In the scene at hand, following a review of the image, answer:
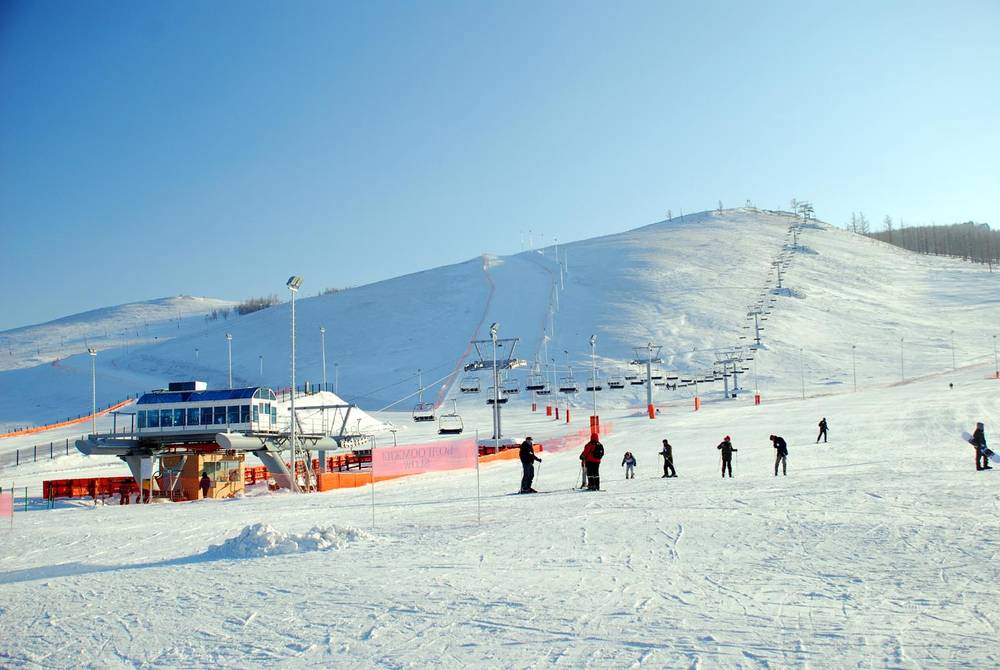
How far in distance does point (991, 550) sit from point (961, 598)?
2.45m

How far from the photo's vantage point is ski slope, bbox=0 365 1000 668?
24.2ft

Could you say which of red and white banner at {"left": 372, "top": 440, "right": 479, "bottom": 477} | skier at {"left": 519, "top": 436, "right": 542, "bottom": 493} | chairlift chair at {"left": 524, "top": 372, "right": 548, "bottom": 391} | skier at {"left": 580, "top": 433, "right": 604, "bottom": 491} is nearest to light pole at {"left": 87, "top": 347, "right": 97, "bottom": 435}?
red and white banner at {"left": 372, "top": 440, "right": 479, "bottom": 477}

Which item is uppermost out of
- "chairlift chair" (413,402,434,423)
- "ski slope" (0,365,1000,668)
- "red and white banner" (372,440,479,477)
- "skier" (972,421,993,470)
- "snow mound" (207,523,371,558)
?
"chairlift chair" (413,402,434,423)

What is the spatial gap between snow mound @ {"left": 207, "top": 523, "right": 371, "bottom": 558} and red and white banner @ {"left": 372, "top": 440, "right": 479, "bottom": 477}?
3.10 metres

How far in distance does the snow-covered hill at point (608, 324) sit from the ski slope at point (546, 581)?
4645 cm

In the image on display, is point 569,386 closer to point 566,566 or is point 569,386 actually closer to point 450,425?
point 450,425

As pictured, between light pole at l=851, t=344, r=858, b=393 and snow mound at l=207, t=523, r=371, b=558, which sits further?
light pole at l=851, t=344, r=858, b=393

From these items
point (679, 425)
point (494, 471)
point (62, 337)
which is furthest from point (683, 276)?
point (62, 337)

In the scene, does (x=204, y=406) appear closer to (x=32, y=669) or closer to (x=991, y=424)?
(x=32, y=669)

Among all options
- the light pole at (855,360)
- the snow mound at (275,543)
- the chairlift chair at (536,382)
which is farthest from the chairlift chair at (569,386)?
the snow mound at (275,543)

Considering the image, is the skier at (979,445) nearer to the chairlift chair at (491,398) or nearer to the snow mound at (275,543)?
the snow mound at (275,543)

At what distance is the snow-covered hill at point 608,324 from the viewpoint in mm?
76250

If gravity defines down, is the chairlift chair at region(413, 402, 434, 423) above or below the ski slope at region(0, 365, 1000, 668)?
above

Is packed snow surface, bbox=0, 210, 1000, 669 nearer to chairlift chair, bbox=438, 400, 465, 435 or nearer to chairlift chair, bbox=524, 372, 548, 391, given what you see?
chairlift chair, bbox=438, 400, 465, 435
